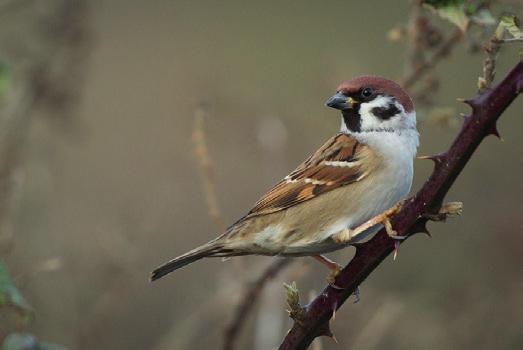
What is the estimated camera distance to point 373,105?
9.58 feet

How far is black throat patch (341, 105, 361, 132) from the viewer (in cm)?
296

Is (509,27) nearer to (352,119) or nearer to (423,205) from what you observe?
(423,205)

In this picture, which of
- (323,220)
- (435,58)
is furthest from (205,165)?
(435,58)

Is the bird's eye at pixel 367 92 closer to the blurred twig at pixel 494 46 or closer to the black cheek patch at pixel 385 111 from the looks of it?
the black cheek patch at pixel 385 111

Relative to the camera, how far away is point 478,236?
14.4ft

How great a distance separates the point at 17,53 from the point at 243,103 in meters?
0.96

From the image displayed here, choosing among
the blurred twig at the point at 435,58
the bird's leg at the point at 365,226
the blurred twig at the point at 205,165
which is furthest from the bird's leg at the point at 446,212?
the blurred twig at the point at 435,58

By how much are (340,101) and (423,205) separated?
1304 mm

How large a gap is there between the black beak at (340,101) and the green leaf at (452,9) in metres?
1.10

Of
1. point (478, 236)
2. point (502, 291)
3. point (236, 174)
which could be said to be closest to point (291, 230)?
point (502, 291)

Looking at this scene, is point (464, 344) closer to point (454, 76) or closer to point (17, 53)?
point (17, 53)

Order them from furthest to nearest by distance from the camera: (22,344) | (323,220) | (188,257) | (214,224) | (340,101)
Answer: (214,224)
(340,101)
(323,220)
(188,257)
(22,344)

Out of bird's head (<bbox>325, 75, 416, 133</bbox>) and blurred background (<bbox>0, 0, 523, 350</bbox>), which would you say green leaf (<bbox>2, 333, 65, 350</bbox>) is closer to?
blurred background (<bbox>0, 0, 523, 350</bbox>)

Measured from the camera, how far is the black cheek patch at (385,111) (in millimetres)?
2932
